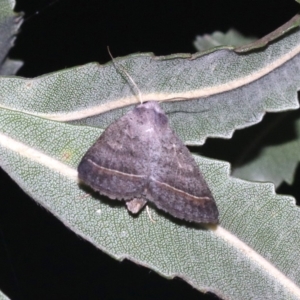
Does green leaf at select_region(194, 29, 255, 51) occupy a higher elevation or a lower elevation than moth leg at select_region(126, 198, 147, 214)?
higher

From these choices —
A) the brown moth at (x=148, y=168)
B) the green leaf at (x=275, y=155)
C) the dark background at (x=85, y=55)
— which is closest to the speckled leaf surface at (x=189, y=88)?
the brown moth at (x=148, y=168)

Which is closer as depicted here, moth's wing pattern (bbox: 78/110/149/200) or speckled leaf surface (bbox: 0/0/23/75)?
moth's wing pattern (bbox: 78/110/149/200)

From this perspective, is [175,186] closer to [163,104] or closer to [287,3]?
[163,104]

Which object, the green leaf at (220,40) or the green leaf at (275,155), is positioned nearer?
the green leaf at (275,155)

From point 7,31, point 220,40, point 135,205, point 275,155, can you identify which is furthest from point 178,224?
point 220,40

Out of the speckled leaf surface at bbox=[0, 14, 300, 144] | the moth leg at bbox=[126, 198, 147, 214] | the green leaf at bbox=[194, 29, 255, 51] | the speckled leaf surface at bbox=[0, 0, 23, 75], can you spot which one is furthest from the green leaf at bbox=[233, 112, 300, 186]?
the speckled leaf surface at bbox=[0, 0, 23, 75]

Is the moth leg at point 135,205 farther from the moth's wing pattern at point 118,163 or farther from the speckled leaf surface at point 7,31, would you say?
the speckled leaf surface at point 7,31

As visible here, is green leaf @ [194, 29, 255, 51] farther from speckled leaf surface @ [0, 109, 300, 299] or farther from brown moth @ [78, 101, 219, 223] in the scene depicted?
speckled leaf surface @ [0, 109, 300, 299]

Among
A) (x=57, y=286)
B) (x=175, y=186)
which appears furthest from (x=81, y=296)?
(x=175, y=186)
